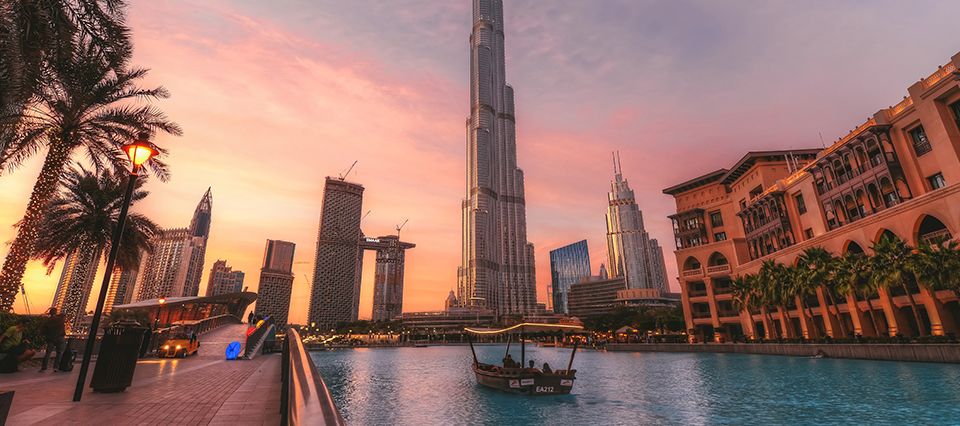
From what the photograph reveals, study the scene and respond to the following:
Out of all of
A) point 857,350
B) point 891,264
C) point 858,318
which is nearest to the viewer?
point 891,264

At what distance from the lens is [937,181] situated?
46000 mm

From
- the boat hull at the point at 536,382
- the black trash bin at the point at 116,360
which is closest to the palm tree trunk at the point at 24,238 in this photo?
the black trash bin at the point at 116,360

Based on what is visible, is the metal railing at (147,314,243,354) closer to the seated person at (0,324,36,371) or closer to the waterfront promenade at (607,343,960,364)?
the seated person at (0,324,36,371)

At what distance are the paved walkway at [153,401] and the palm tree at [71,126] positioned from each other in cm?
801

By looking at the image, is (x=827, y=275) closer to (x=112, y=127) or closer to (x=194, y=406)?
(x=194, y=406)

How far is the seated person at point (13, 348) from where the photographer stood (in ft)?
46.4

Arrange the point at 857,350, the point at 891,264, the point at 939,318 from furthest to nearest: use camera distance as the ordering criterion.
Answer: the point at 857,350 < the point at 939,318 < the point at 891,264

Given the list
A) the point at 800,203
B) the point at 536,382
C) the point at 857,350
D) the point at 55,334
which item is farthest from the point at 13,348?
the point at 800,203

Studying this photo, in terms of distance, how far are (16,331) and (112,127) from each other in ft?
42.3

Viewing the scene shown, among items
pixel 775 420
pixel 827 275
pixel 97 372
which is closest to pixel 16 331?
pixel 97 372

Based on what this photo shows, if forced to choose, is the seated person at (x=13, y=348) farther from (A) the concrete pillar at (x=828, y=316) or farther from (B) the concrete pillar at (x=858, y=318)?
(A) the concrete pillar at (x=828, y=316)

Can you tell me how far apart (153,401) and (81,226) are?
1155 inches

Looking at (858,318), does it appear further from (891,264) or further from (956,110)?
(956,110)

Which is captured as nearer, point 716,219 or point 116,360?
point 116,360
